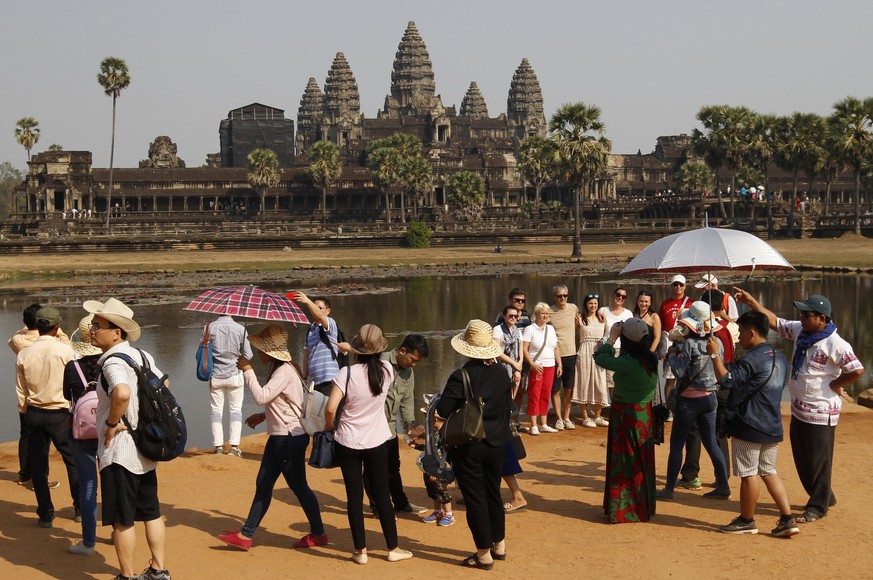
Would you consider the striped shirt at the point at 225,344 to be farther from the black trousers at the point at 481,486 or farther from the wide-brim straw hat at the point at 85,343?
the black trousers at the point at 481,486

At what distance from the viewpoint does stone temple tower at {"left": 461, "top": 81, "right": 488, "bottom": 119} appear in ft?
527

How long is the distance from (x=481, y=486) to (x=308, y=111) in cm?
15362

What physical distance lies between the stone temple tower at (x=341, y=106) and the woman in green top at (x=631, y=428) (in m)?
128

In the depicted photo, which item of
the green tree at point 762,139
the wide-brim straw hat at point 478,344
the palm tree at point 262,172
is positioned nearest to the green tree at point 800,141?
the green tree at point 762,139

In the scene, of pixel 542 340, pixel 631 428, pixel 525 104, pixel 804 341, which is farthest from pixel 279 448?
pixel 525 104

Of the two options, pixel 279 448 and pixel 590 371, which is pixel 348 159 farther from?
pixel 279 448

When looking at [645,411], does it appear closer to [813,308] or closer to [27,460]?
[813,308]

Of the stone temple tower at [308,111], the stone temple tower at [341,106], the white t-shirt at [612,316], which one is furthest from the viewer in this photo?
the stone temple tower at [308,111]

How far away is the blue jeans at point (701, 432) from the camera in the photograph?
9.41 m

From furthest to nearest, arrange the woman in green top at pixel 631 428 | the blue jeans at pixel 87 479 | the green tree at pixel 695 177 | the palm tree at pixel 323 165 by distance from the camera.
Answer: the green tree at pixel 695 177, the palm tree at pixel 323 165, the woman in green top at pixel 631 428, the blue jeans at pixel 87 479

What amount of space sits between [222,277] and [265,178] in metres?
46.6

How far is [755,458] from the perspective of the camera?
324 inches

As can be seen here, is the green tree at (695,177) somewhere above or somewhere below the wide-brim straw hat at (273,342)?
above

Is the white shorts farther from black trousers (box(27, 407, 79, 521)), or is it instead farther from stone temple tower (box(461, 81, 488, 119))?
stone temple tower (box(461, 81, 488, 119))
